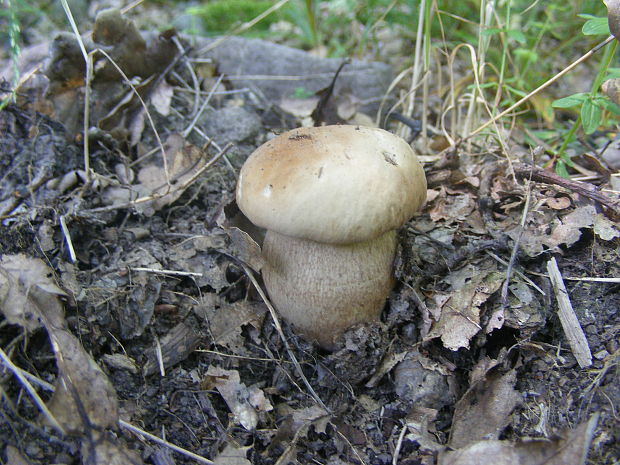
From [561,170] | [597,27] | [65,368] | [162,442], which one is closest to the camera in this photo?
[65,368]

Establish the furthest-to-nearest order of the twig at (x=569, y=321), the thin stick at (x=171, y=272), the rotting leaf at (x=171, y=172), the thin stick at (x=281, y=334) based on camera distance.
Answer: the rotting leaf at (x=171, y=172) < the thin stick at (x=171, y=272) < the thin stick at (x=281, y=334) < the twig at (x=569, y=321)

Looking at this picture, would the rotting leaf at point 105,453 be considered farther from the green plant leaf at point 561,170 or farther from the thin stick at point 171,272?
the green plant leaf at point 561,170

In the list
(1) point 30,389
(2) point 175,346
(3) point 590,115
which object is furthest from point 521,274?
(1) point 30,389

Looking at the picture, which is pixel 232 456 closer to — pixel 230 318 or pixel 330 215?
pixel 230 318

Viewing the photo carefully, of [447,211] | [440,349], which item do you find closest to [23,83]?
[447,211]

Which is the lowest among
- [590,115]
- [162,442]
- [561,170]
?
[162,442]

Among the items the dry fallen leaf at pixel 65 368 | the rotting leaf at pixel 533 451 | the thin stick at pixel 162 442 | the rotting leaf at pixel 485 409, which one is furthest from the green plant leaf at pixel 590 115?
the dry fallen leaf at pixel 65 368
